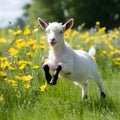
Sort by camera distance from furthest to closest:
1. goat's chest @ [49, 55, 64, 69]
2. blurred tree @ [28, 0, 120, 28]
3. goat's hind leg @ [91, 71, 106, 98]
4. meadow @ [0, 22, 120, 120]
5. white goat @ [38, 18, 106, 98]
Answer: blurred tree @ [28, 0, 120, 28]
goat's hind leg @ [91, 71, 106, 98]
goat's chest @ [49, 55, 64, 69]
white goat @ [38, 18, 106, 98]
meadow @ [0, 22, 120, 120]

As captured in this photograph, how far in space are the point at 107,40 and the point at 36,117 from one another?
233 inches

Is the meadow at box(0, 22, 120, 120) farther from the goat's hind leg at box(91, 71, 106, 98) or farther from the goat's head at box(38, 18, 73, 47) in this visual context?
the goat's head at box(38, 18, 73, 47)

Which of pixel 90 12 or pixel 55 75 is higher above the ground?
pixel 90 12

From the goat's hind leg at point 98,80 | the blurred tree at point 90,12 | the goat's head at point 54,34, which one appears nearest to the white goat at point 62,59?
the goat's head at point 54,34

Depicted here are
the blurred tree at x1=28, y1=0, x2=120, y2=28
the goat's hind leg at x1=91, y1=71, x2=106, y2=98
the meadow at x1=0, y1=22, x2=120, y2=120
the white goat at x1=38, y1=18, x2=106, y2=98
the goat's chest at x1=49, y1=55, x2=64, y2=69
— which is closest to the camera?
the meadow at x1=0, y1=22, x2=120, y2=120

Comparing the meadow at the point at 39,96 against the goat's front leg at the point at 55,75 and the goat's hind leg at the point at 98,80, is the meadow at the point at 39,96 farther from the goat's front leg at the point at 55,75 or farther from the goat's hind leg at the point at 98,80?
the goat's front leg at the point at 55,75

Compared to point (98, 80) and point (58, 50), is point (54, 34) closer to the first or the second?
point (58, 50)

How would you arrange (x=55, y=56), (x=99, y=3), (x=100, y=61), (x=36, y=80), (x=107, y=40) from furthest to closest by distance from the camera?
(x=99, y=3)
(x=107, y=40)
(x=100, y=61)
(x=36, y=80)
(x=55, y=56)

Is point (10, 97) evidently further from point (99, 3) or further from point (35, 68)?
point (99, 3)

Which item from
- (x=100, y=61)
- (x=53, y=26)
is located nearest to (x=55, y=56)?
(x=53, y=26)

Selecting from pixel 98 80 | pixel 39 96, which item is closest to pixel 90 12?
pixel 98 80

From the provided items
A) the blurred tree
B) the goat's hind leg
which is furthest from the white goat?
the blurred tree

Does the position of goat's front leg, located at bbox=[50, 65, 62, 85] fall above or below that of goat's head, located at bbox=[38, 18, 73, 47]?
below

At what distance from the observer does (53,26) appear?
671 centimetres
